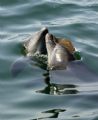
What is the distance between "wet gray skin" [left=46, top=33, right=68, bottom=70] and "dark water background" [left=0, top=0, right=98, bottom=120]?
0.17 meters

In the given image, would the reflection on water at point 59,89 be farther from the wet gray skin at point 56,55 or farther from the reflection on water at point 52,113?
the reflection on water at point 52,113

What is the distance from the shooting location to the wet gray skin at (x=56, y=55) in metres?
9.66

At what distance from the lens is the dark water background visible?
325 inches

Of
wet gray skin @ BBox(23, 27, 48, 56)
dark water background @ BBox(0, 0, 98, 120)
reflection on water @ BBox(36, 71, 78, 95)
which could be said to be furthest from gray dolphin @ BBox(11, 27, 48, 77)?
reflection on water @ BBox(36, 71, 78, 95)

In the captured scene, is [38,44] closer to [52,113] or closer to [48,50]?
[48,50]

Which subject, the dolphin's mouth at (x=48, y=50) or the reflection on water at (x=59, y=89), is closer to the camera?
the reflection on water at (x=59, y=89)

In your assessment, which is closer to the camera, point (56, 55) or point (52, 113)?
point (52, 113)

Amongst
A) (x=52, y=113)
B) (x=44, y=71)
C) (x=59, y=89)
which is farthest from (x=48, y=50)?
(x=52, y=113)

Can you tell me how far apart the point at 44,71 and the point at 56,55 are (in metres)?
0.39

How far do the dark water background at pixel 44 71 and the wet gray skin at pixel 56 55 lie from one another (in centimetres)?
17

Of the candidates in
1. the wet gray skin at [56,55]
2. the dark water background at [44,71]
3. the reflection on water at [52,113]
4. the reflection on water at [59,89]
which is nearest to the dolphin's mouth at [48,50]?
the wet gray skin at [56,55]

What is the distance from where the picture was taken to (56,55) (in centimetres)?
976

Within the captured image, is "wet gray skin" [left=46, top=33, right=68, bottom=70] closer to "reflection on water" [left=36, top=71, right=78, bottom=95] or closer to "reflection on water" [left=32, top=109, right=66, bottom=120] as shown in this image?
"reflection on water" [left=36, top=71, right=78, bottom=95]

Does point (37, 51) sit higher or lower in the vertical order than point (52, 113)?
higher
